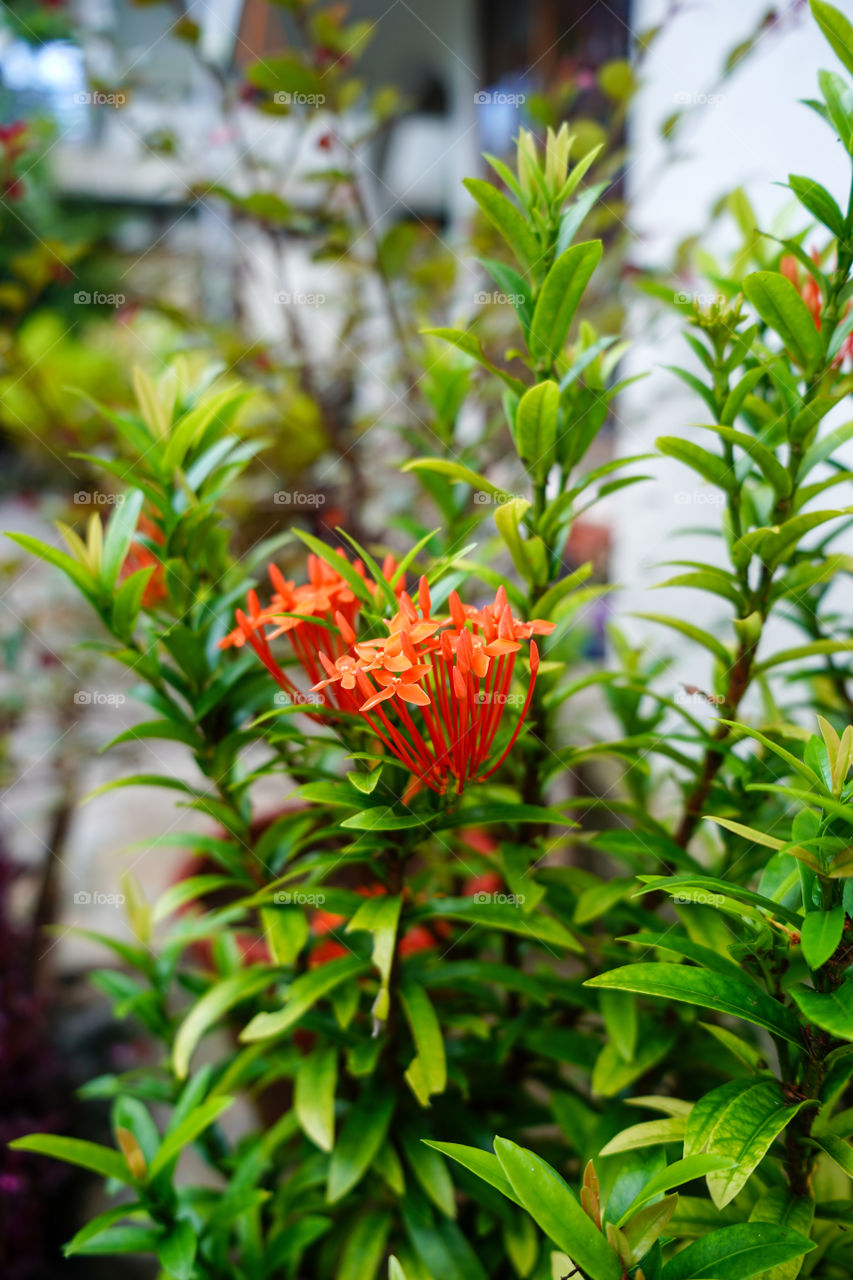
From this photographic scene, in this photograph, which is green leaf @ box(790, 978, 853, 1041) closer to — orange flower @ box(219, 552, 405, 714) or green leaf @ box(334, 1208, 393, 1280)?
orange flower @ box(219, 552, 405, 714)

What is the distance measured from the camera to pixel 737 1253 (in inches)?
19.4

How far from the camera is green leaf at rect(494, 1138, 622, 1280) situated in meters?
0.48

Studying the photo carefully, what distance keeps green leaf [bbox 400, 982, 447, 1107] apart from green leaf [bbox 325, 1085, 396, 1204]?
0.29ft

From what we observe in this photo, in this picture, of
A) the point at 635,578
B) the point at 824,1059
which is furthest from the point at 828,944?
the point at 635,578

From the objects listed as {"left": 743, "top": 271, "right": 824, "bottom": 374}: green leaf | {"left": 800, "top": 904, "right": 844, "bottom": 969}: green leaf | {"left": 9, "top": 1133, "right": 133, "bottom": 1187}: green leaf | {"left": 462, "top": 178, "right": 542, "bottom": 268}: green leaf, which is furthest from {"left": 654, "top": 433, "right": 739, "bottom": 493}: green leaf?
{"left": 9, "top": 1133, "right": 133, "bottom": 1187}: green leaf

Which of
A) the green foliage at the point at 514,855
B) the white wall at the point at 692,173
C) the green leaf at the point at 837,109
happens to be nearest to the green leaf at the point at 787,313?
the green foliage at the point at 514,855

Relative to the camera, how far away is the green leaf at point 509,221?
694 millimetres

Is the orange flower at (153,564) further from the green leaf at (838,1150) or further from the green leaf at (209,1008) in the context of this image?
the green leaf at (838,1150)

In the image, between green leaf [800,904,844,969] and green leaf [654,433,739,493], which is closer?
green leaf [800,904,844,969]

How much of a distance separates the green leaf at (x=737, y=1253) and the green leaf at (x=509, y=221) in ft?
2.50

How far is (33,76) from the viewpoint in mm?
2977

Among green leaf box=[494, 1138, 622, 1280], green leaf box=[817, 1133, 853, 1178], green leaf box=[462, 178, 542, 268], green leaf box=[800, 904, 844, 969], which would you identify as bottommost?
green leaf box=[817, 1133, 853, 1178]

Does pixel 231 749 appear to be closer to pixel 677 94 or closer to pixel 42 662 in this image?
pixel 42 662

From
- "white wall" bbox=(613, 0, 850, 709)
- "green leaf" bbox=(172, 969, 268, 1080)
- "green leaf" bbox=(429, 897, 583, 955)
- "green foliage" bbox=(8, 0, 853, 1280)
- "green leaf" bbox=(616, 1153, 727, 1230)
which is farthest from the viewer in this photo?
"white wall" bbox=(613, 0, 850, 709)
